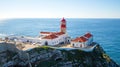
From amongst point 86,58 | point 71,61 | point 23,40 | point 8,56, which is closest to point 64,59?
point 71,61

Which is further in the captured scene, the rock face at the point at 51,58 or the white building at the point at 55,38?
the white building at the point at 55,38

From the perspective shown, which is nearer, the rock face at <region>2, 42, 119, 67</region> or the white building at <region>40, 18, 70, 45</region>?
the rock face at <region>2, 42, 119, 67</region>

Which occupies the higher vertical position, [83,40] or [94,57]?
[83,40]

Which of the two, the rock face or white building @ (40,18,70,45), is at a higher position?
white building @ (40,18,70,45)

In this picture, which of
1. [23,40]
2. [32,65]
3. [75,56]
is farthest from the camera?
[23,40]

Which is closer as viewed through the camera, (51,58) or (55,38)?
(51,58)

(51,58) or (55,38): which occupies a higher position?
(55,38)

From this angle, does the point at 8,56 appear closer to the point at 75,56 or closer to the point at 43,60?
the point at 43,60

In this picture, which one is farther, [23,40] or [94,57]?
[23,40]
